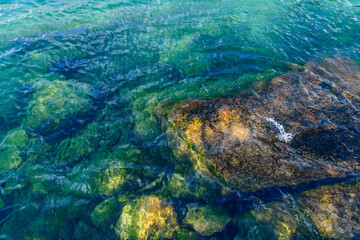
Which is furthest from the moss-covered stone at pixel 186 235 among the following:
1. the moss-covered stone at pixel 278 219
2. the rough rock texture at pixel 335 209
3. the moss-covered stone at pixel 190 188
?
the rough rock texture at pixel 335 209

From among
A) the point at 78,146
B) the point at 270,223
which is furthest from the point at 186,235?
the point at 78,146

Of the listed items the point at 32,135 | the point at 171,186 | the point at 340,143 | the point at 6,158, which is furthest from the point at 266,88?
the point at 6,158

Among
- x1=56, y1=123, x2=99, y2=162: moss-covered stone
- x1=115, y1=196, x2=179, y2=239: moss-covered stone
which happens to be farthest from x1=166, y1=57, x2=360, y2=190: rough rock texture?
x1=56, y1=123, x2=99, y2=162: moss-covered stone

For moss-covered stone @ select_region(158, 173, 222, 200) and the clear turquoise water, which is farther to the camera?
the clear turquoise water

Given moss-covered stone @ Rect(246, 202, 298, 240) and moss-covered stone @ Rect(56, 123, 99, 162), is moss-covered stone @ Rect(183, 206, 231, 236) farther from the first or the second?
moss-covered stone @ Rect(56, 123, 99, 162)

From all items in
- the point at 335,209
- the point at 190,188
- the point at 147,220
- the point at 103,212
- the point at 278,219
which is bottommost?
the point at 103,212

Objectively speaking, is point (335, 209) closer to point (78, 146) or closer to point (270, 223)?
point (270, 223)
